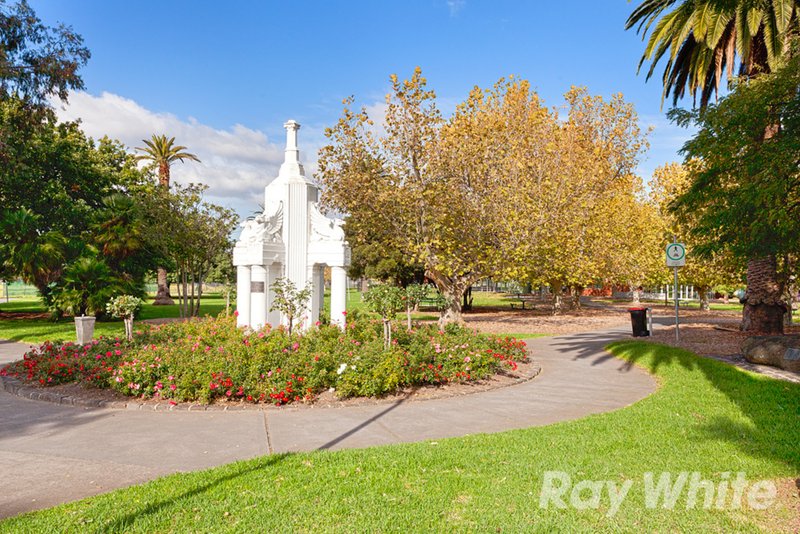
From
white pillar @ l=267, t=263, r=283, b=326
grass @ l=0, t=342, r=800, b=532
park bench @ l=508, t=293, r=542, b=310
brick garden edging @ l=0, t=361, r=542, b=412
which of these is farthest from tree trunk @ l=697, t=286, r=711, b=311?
grass @ l=0, t=342, r=800, b=532

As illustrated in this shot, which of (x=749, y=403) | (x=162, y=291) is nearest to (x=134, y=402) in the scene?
(x=749, y=403)

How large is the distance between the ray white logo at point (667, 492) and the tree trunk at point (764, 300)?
1443cm

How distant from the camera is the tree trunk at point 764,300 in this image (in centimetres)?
1622

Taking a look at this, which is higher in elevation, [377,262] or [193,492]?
[377,262]

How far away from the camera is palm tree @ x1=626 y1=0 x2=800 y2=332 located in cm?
1564

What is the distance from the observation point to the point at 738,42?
53.5 ft

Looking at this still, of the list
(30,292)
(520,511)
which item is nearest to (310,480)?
(520,511)

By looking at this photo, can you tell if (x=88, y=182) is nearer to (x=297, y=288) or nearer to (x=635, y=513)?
(x=297, y=288)

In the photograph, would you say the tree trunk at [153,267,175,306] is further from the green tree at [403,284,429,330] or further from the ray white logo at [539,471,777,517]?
the ray white logo at [539,471,777,517]

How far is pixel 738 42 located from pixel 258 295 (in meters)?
16.3

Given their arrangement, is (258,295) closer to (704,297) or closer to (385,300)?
(385,300)

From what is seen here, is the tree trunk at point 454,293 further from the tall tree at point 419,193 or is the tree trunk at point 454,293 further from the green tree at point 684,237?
the green tree at point 684,237

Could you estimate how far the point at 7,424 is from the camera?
6.89 metres

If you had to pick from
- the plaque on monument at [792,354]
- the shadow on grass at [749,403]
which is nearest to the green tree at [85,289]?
the shadow on grass at [749,403]
